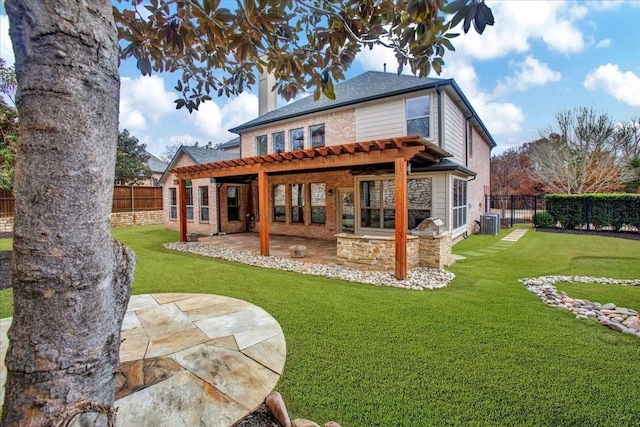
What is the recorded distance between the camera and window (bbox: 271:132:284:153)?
1310cm

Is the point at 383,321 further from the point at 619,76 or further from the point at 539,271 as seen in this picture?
the point at 619,76

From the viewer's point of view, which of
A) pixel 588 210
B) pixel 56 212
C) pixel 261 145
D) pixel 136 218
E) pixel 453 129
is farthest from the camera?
pixel 136 218

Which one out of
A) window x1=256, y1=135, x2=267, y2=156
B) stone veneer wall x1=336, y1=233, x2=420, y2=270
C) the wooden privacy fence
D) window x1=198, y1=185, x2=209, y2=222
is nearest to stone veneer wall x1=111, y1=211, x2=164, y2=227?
the wooden privacy fence

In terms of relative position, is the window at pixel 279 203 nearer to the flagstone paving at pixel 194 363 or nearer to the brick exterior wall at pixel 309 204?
the brick exterior wall at pixel 309 204

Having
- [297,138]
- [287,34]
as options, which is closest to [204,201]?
[297,138]

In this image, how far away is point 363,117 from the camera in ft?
34.8

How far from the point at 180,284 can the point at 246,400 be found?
14.2 ft

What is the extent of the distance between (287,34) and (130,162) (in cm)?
2907

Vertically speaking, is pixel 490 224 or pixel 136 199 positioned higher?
pixel 136 199

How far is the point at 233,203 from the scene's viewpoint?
1445 cm

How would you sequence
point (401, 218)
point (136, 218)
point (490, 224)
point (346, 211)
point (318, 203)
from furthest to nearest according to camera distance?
point (136, 218)
point (490, 224)
point (318, 203)
point (346, 211)
point (401, 218)

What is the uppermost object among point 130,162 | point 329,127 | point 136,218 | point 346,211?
point 130,162

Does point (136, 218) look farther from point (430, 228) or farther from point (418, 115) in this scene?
point (430, 228)

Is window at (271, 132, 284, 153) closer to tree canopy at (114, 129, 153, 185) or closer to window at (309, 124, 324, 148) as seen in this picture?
window at (309, 124, 324, 148)
